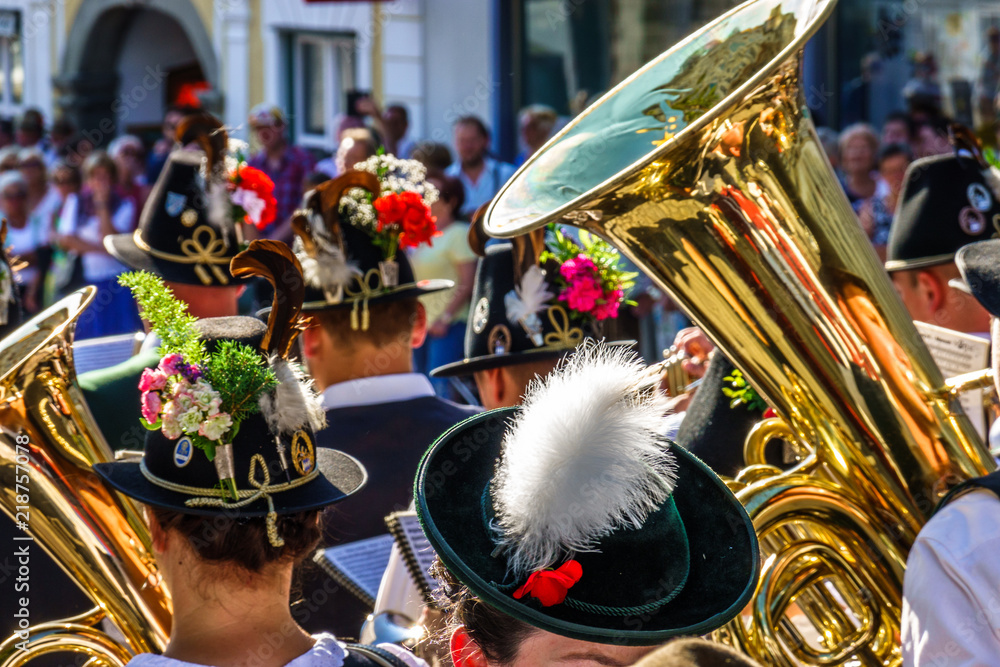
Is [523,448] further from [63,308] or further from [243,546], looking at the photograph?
[63,308]

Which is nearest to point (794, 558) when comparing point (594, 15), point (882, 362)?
point (882, 362)

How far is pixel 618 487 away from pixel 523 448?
0.41ft

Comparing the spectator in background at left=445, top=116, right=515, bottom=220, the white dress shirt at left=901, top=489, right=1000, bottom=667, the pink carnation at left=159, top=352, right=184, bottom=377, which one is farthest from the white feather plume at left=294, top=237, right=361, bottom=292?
the spectator in background at left=445, top=116, right=515, bottom=220

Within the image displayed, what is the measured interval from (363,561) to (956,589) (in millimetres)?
1290

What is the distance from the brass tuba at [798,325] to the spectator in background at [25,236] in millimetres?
6751

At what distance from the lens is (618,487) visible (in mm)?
1327

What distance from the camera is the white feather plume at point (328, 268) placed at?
3057 millimetres

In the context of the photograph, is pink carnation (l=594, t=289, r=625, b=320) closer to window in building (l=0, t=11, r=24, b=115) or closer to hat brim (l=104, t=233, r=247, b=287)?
A: hat brim (l=104, t=233, r=247, b=287)

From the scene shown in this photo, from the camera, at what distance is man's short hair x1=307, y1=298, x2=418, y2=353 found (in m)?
3.02

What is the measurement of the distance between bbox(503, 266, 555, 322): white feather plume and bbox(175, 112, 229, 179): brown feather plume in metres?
1.11

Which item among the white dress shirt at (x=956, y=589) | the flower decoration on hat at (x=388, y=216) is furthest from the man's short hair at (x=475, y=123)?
the white dress shirt at (x=956, y=589)

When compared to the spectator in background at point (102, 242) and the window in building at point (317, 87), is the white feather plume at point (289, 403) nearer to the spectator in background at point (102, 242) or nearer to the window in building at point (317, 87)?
the spectator in background at point (102, 242)

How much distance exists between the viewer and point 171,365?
184cm

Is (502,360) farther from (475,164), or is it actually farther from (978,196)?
(475,164)
